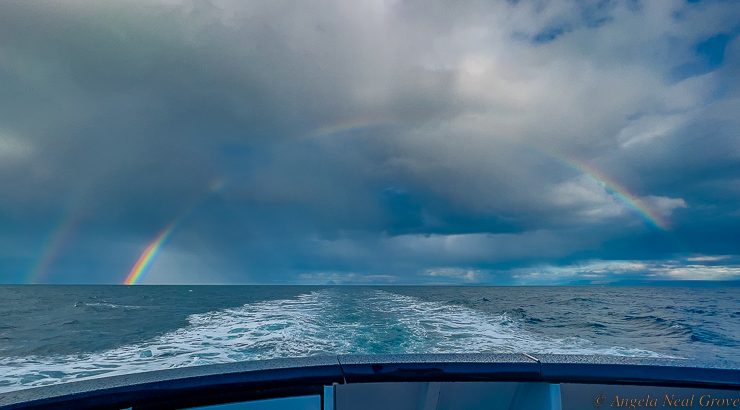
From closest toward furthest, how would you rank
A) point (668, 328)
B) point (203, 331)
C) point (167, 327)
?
point (203, 331), point (167, 327), point (668, 328)

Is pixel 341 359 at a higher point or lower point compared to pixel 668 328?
higher

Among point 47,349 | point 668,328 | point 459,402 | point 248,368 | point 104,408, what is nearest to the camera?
point 104,408

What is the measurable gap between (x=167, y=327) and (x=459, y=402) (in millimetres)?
16356

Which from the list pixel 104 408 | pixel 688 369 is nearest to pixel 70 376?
pixel 104 408

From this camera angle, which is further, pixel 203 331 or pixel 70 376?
pixel 203 331

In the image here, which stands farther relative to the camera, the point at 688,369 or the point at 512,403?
the point at 512,403

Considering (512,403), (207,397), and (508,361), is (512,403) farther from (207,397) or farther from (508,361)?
(207,397)

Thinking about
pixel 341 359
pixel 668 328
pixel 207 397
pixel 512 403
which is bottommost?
pixel 668 328

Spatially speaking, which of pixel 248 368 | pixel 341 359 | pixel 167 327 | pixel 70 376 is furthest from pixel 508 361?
pixel 167 327

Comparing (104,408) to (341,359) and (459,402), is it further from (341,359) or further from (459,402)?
(459,402)

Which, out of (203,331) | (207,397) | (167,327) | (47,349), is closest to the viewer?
(207,397)

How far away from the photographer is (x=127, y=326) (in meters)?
16.2

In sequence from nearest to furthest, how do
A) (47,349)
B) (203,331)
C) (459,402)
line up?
(459,402) < (47,349) < (203,331)

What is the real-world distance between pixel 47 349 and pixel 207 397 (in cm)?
1306
